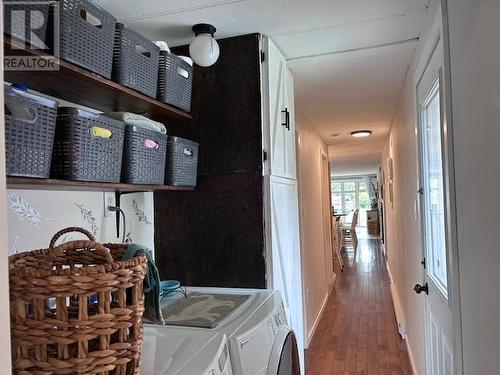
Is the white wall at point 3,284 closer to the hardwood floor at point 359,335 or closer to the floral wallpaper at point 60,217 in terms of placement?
the floral wallpaper at point 60,217

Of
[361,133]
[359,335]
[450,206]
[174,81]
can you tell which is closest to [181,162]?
[174,81]

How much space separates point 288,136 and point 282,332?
1.21 meters

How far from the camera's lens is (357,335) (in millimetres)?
3465

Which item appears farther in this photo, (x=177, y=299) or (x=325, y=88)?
(x=325, y=88)

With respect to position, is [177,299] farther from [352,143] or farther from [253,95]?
[352,143]

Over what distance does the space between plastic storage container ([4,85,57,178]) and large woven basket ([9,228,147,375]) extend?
30 centimetres

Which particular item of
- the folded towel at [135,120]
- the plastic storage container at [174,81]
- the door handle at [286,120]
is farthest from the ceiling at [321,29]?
the folded towel at [135,120]

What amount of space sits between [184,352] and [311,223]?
10.1 ft

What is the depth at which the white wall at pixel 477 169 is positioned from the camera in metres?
0.83

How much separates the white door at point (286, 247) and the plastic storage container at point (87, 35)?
36.2 inches

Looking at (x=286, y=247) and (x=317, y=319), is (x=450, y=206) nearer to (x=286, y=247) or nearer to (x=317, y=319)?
Result: (x=286, y=247)

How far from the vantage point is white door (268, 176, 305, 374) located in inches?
70.1

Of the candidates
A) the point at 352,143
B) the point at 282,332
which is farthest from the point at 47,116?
the point at 352,143

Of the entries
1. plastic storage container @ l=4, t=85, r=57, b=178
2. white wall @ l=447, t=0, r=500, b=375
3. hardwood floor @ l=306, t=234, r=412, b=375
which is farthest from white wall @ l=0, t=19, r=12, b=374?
hardwood floor @ l=306, t=234, r=412, b=375
